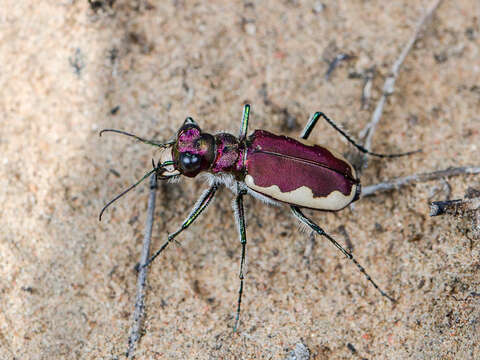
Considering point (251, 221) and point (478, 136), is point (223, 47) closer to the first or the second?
point (251, 221)

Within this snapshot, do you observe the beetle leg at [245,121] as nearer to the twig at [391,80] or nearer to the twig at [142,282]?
the twig at [142,282]

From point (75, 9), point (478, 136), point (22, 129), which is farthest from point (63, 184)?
point (478, 136)

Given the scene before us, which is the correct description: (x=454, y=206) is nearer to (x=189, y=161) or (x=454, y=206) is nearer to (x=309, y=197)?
(x=309, y=197)

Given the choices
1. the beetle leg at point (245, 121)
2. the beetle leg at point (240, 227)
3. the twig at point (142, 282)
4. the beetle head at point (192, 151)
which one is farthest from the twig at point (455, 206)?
the twig at point (142, 282)

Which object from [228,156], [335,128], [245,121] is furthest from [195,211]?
[335,128]

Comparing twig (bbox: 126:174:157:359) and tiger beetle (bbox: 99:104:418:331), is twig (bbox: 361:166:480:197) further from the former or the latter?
twig (bbox: 126:174:157:359)
